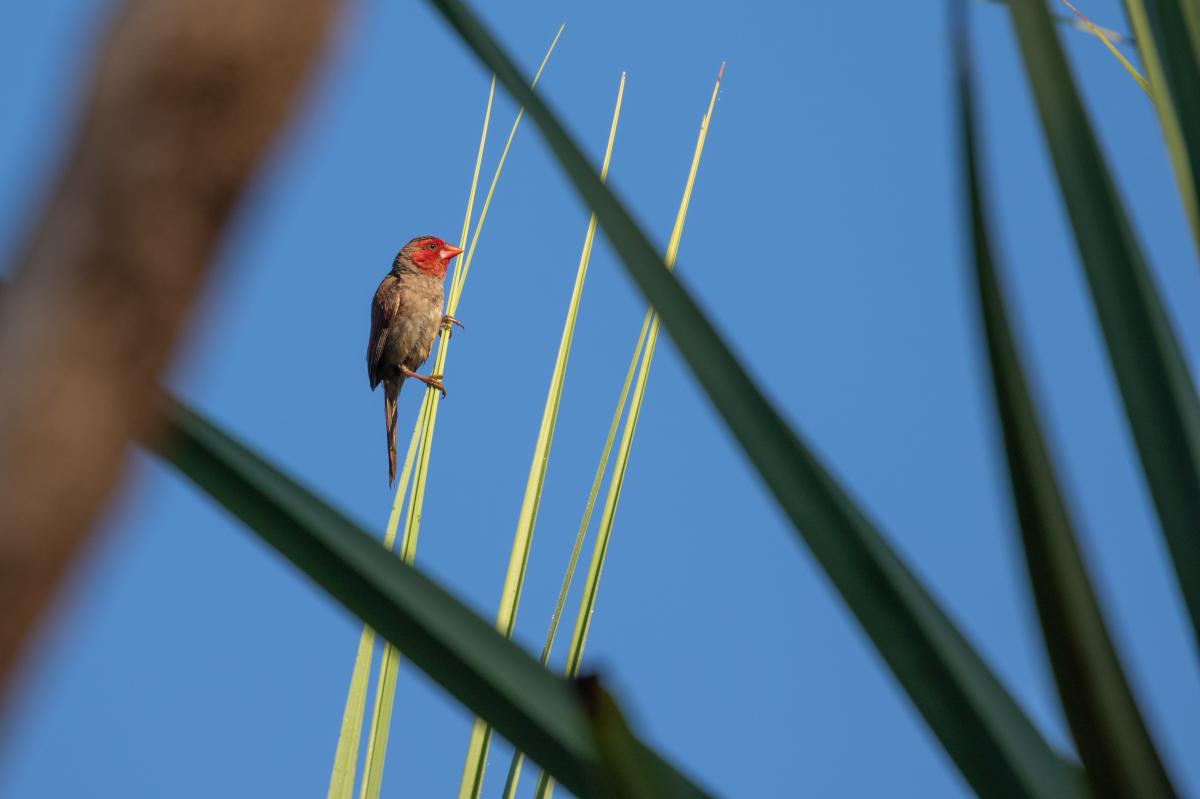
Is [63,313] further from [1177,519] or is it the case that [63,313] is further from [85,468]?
[1177,519]

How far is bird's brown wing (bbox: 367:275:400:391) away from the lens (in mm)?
4891

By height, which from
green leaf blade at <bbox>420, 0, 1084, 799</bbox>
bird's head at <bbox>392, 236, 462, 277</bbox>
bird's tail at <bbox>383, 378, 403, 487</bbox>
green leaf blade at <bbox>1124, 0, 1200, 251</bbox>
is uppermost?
bird's head at <bbox>392, 236, 462, 277</bbox>

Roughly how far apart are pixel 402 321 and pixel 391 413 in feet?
1.54

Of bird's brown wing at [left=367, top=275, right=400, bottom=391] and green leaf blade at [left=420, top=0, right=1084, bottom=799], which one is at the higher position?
bird's brown wing at [left=367, top=275, right=400, bottom=391]

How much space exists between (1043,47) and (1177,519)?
6.2 inches

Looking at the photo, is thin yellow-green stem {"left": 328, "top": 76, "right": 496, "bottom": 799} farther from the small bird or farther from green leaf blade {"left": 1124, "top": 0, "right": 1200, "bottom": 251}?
the small bird

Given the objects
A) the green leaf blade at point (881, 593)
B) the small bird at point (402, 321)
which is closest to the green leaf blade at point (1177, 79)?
the green leaf blade at point (881, 593)

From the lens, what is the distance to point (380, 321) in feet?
16.1

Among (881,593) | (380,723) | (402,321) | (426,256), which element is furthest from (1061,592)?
(426,256)

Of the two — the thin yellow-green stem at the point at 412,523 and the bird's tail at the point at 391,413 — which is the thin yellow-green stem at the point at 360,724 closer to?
the thin yellow-green stem at the point at 412,523

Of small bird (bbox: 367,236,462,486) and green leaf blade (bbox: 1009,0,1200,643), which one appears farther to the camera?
small bird (bbox: 367,236,462,486)

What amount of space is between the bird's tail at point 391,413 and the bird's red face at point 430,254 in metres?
0.47

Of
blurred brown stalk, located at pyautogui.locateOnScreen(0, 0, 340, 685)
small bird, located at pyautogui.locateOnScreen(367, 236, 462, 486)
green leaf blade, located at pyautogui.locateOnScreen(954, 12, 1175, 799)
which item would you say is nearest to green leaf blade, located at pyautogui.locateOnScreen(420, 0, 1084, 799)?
green leaf blade, located at pyautogui.locateOnScreen(954, 12, 1175, 799)

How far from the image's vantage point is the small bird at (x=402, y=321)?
4.88 meters
